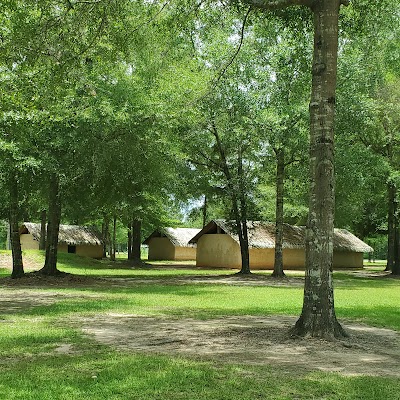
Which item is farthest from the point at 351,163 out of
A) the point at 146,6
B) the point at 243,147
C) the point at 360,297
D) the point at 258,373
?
the point at 258,373

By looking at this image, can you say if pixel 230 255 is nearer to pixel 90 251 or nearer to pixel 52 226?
pixel 90 251

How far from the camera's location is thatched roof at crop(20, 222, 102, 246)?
5009 cm

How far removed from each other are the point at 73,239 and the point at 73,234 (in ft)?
2.91

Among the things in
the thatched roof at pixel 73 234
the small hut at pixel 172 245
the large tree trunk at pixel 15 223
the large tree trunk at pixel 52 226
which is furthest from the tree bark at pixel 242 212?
the small hut at pixel 172 245

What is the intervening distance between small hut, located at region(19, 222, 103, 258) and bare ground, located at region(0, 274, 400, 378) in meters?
38.8

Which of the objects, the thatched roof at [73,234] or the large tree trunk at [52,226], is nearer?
the large tree trunk at [52,226]

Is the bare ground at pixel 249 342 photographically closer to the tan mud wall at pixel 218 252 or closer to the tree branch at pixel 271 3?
the tree branch at pixel 271 3

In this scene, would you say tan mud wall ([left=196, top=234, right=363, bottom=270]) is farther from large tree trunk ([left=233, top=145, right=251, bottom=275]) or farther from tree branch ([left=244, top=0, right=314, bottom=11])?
tree branch ([left=244, top=0, right=314, bottom=11])

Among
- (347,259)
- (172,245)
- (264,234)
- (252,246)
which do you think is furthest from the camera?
(172,245)

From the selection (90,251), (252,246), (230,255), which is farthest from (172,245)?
(252,246)

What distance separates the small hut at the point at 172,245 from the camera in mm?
57938

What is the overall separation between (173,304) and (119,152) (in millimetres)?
7971

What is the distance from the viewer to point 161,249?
2365 inches

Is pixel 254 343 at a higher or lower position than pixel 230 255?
lower
